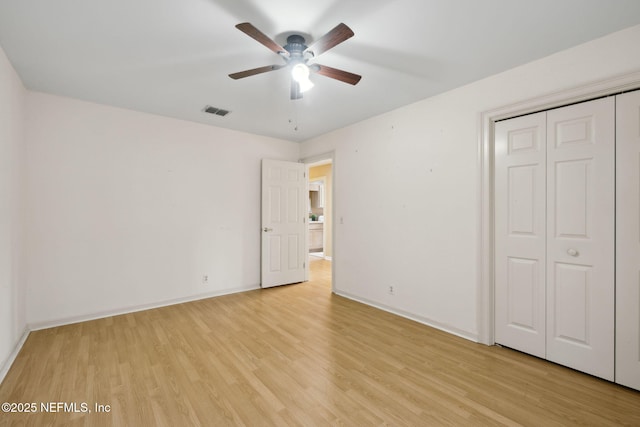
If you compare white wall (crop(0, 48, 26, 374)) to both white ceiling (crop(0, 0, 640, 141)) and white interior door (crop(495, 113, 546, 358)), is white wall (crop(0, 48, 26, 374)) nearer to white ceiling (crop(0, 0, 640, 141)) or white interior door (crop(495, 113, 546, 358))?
white ceiling (crop(0, 0, 640, 141))

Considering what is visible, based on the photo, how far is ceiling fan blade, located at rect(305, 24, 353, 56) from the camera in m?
1.60

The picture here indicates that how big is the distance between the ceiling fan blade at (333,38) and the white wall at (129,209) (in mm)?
2854

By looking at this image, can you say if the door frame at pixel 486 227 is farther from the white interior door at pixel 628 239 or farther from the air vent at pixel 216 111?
the air vent at pixel 216 111

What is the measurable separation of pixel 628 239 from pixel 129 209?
488 centimetres

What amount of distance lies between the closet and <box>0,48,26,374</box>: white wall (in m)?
4.24

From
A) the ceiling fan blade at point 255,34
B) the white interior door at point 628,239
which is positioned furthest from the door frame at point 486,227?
the ceiling fan blade at point 255,34

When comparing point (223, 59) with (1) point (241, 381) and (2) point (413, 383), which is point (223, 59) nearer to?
(1) point (241, 381)

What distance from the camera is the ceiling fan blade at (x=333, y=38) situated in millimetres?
1605

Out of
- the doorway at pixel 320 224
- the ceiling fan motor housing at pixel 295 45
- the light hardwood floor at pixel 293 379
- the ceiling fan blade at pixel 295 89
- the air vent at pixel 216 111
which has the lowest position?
the light hardwood floor at pixel 293 379

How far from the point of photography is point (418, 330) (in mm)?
3031

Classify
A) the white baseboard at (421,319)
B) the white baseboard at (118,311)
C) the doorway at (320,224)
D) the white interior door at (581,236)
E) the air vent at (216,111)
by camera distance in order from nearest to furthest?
the white interior door at (581,236)
the white baseboard at (421,319)
the white baseboard at (118,311)
the air vent at (216,111)
the doorway at (320,224)

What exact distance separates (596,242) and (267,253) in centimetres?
389

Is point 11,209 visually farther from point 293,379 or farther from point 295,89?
point 293,379

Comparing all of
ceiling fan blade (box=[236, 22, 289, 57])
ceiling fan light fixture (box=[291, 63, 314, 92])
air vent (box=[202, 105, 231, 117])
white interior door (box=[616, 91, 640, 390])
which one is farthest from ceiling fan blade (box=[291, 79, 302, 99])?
white interior door (box=[616, 91, 640, 390])
